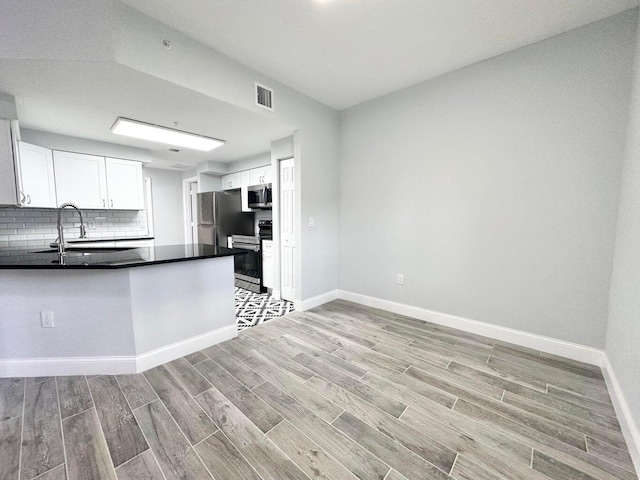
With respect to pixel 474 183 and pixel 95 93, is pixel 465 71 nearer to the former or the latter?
pixel 474 183

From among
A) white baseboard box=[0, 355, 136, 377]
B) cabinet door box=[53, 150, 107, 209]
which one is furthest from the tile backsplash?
white baseboard box=[0, 355, 136, 377]

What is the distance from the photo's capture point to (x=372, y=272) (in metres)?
3.52

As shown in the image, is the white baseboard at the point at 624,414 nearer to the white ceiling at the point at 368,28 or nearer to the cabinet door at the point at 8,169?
the white ceiling at the point at 368,28

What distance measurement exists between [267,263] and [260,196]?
1.19 m

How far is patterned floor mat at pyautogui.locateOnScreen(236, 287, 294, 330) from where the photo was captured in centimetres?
312

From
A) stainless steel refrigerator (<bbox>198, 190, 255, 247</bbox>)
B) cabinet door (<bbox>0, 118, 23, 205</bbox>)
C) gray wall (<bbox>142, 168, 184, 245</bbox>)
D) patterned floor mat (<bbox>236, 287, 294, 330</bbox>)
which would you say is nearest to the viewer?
cabinet door (<bbox>0, 118, 23, 205</bbox>)

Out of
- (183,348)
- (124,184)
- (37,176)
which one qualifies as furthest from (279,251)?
(37,176)

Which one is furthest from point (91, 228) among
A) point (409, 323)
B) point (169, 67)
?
point (409, 323)

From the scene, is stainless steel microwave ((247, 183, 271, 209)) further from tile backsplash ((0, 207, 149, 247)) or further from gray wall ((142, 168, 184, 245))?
gray wall ((142, 168, 184, 245))

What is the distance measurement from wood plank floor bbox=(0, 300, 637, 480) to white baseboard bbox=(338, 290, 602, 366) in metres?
0.10

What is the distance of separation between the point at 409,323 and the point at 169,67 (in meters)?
3.42

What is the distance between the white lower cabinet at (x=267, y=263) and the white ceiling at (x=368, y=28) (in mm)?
2424

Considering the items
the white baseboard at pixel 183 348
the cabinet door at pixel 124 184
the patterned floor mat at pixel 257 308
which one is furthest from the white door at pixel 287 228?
the cabinet door at pixel 124 184

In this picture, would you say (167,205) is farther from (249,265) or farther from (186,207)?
(249,265)
